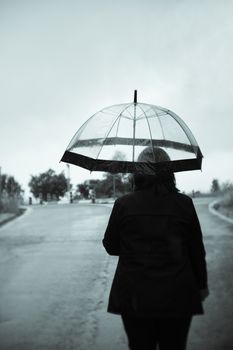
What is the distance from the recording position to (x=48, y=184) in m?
92.4

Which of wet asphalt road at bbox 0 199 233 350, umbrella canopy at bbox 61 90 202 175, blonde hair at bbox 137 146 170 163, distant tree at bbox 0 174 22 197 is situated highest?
distant tree at bbox 0 174 22 197

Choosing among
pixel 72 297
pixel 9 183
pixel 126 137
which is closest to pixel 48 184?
pixel 9 183

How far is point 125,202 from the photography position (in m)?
2.68

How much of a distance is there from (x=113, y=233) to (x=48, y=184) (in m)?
90.6

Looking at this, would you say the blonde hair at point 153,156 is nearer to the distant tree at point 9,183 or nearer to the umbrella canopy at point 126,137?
the umbrella canopy at point 126,137

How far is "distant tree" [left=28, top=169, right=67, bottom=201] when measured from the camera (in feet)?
299

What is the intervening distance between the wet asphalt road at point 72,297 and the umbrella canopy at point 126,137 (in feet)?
7.04

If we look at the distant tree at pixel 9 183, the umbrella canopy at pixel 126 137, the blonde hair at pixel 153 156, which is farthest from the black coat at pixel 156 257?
the distant tree at pixel 9 183

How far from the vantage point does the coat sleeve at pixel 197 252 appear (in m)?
2.69

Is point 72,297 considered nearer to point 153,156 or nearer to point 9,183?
point 153,156

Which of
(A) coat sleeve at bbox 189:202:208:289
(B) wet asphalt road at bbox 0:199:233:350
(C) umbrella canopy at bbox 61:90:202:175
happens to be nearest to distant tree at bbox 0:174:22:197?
(B) wet asphalt road at bbox 0:199:233:350

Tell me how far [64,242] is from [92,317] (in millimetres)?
7829

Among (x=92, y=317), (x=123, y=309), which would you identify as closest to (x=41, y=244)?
(x=92, y=317)

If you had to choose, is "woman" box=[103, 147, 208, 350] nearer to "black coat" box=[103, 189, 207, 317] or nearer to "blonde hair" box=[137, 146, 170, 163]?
"black coat" box=[103, 189, 207, 317]
